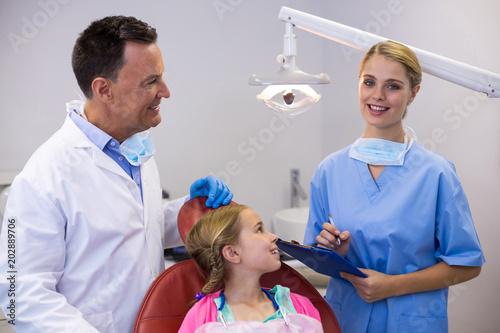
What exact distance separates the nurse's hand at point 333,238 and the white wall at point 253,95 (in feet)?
3.01

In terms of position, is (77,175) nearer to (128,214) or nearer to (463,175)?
(128,214)

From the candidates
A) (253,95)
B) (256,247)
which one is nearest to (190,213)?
(256,247)

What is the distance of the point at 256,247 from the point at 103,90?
0.60m

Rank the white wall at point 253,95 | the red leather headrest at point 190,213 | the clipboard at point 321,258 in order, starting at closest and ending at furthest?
1. the clipboard at point 321,258
2. the red leather headrest at point 190,213
3. the white wall at point 253,95

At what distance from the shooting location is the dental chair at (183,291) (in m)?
1.12

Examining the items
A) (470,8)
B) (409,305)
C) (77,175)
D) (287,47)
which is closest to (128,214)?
(77,175)

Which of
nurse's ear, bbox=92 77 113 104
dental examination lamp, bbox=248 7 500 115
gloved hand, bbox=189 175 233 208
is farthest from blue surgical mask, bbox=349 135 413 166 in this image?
nurse's ear, bbox=92 77 113 104

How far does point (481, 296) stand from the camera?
194 cm

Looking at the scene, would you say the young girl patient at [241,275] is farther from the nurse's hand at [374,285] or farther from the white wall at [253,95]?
the white wall at [253,95]

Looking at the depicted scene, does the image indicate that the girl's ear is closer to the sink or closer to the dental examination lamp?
the dental examination lamp

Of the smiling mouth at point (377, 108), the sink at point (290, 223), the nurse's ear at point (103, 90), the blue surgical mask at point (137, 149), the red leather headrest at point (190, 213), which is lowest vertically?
the sink at point (290, 223)

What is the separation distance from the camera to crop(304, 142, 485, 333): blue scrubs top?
126 cm

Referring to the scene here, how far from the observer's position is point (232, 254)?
1265 millimetres

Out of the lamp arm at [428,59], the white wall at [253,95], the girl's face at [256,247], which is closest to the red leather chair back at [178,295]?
the girl's face at [256,247]
